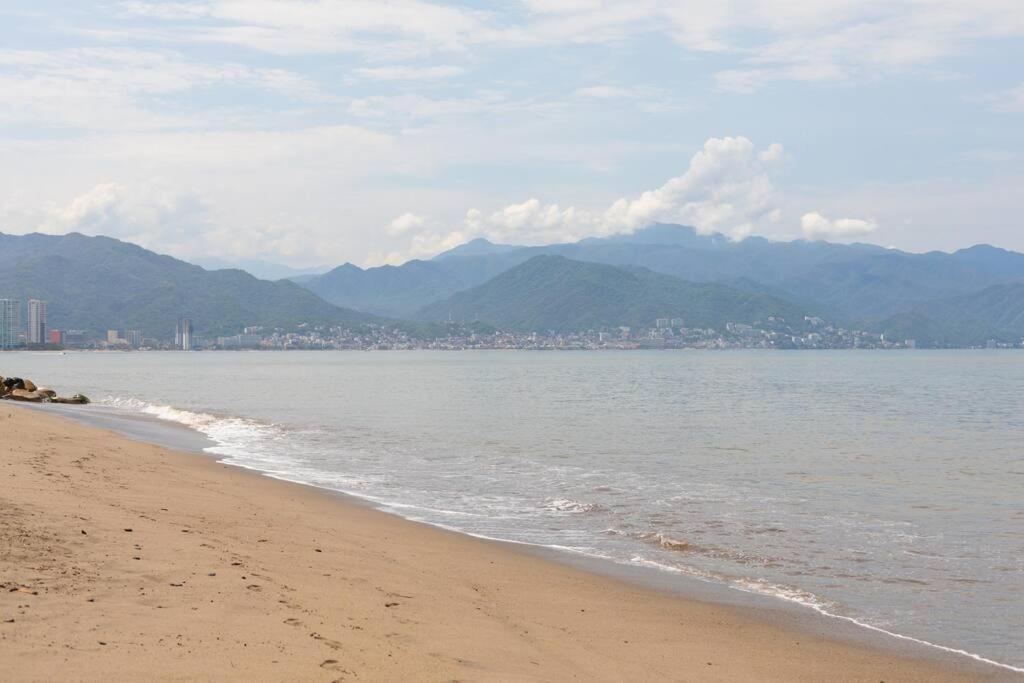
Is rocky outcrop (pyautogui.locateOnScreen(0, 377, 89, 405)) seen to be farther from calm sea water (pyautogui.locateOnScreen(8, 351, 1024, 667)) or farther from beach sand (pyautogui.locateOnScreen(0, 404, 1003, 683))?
beach sand (pyautogui.locateOnScreen(0, 404, 1003, 683))

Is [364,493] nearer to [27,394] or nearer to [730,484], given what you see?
[730,484]

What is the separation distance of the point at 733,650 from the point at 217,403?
59.9 metres

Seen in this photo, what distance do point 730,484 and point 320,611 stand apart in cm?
1904

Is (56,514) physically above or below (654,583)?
above

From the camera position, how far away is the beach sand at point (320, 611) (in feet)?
26.9

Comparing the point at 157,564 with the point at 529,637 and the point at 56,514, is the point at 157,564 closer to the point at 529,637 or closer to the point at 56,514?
the point at 56,514

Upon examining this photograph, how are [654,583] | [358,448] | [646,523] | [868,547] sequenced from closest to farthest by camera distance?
[654,583]
[868,547]
[646,523]
[358,448]

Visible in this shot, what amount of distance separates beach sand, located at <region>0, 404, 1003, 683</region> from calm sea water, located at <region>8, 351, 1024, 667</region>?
100 inches

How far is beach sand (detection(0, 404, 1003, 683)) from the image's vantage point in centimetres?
819

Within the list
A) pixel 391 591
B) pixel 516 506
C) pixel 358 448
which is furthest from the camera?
pixel 358 448

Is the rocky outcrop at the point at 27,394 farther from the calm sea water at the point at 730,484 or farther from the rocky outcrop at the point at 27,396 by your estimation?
the calm sea water at the point at 730,484

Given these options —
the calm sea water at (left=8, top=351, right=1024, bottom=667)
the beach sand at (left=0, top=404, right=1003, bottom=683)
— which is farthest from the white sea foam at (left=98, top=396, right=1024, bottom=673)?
the beach sand at (left=0, top=404, right=1003, bottom=683)

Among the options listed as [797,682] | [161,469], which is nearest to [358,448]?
[161,469]

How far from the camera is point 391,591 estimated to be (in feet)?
39.3
